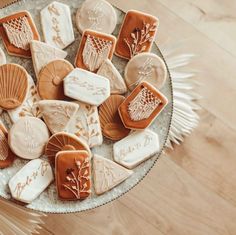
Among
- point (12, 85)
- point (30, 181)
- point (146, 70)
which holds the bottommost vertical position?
point (30, 181)

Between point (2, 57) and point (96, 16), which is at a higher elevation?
point (96, 16)

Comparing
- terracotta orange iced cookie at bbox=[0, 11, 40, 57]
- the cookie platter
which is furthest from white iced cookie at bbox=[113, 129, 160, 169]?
terracotta orange iced cookie at bbox=[0, 11, 40, 57]

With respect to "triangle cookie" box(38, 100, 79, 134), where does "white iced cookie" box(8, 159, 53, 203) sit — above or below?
below

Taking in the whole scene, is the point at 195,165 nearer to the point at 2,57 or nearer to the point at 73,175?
the point at 73,175

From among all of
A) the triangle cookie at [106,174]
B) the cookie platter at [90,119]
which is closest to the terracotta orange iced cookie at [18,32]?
the cookie platter at [90,119]

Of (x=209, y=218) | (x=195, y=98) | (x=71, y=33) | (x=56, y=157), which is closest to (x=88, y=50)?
(x=71, y=33)

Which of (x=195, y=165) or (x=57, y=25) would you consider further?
(x=195, y=165)

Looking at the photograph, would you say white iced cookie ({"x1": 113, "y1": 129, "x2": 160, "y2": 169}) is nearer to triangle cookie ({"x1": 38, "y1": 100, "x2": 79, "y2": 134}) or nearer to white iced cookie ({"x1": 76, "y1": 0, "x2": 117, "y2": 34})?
triangle cookie ({"x1": 38, "y1": 100, "x2": 79, "y2": 134})

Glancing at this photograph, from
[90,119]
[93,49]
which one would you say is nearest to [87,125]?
[90,119]
